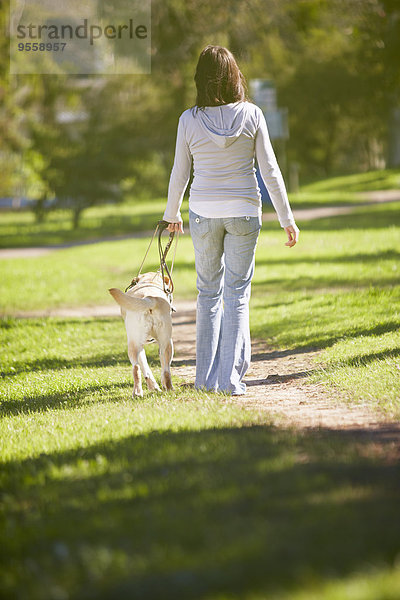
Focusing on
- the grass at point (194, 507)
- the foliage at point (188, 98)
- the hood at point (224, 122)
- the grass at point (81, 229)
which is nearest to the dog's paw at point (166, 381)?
the grass at point (194, 507)

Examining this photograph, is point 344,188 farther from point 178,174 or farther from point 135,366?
point 135,366

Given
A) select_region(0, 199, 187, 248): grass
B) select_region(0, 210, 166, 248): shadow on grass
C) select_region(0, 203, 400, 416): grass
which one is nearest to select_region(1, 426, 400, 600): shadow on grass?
select_region(0, 203, 400, 416): grass

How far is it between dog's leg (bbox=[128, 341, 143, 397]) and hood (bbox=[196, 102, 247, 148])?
1.57 meters

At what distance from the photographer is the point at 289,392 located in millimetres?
6492

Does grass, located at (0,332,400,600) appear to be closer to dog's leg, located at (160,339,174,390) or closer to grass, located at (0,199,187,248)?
dog's leg, located at (160,339,174,390)

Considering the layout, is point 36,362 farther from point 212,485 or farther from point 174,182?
point 212,485

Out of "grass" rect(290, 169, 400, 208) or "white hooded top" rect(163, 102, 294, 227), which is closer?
"white hooded top" rect(163, 102, 294, 227)

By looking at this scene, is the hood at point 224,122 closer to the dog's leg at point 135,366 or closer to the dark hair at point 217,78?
the dark hair at point 217,78

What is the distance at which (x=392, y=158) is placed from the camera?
42.0m

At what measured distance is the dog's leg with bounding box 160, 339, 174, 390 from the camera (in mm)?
6414

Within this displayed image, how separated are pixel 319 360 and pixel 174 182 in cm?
227

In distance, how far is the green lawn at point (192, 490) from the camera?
120 inches

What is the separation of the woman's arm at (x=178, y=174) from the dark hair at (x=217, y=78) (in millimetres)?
270

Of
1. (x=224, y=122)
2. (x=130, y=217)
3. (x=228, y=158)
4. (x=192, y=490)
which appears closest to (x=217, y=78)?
(x=224, y=122)
